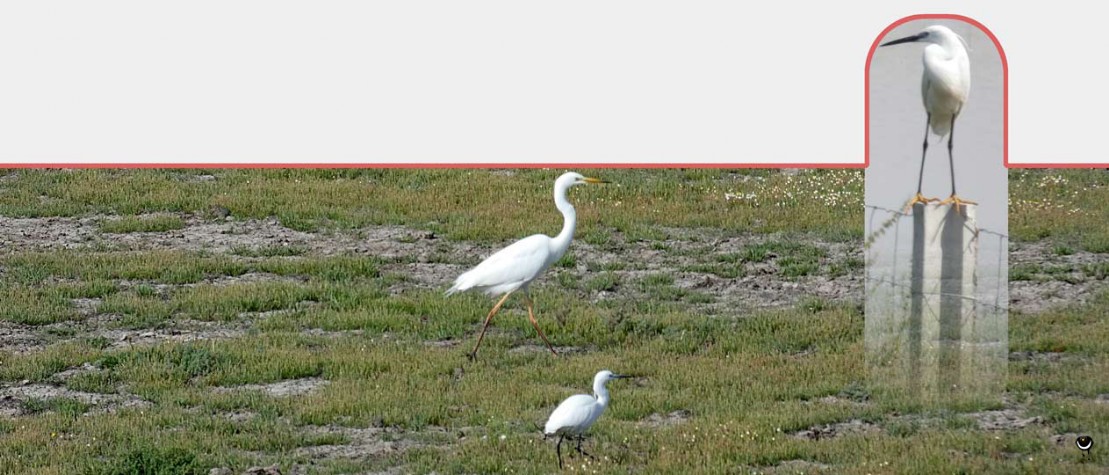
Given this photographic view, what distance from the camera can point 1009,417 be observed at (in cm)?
1231

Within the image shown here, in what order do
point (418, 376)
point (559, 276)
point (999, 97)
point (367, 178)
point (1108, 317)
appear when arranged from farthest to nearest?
point (367, 178), point (559, 276), point (1108, 317), point (418, 376), point (999, 97)

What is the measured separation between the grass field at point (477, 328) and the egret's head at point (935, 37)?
2.45 meters

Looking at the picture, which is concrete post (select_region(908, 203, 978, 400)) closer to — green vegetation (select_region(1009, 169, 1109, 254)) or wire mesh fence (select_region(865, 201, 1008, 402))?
wire mesh fence (select_region(865, 201, 1008, 402))

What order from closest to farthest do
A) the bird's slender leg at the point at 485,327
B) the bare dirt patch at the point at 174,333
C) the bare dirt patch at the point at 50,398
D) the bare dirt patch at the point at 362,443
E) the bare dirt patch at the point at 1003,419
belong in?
1. the bare dirt patch at the point at 362,443
2. the bare dirt patch at the point at 1003,419
3. the bare dirt patch at the point at 50,398
4. the bird's slender leg at the point at 485,327
5. the bare dirt patch at the point at 174,333

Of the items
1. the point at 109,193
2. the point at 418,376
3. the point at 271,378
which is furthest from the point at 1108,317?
the point at 109,193

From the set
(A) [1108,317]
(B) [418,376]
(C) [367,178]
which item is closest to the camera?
(B) [418,376]

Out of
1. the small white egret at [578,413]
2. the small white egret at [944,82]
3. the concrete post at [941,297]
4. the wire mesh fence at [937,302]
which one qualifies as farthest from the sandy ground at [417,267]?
the small white egret at [578,413]

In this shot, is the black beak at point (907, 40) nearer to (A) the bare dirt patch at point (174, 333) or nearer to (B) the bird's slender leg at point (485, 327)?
(B) the bird's slender leg at point (485, 327)

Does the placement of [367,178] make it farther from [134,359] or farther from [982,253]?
[982,253]

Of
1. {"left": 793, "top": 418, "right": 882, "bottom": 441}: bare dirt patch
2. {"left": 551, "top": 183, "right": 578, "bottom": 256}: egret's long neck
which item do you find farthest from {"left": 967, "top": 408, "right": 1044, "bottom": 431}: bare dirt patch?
{"left": 551, "top": 183, "right": 578, "bottom": 256}: egret's long neck

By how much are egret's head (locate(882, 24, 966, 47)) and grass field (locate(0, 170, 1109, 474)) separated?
8.04 ft

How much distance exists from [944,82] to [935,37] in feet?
1.17

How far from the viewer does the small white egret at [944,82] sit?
11898 millimetres

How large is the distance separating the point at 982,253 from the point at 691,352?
8.77 ft
